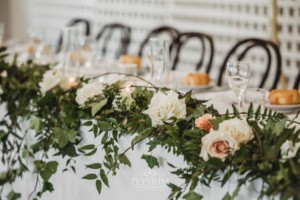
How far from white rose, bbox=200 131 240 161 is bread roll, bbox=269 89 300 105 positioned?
0.71m

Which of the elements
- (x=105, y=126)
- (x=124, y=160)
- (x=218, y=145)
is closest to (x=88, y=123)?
(x=105, y=126)

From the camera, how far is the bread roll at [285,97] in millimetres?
2234

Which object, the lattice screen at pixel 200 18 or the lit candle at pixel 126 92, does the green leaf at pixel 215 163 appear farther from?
the lattice screen at pixel 200 18

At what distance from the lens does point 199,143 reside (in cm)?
166

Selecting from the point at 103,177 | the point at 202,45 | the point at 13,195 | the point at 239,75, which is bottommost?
the point at 13,195

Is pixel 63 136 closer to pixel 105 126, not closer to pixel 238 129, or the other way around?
pixel 105 126

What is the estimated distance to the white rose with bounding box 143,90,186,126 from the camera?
1791 mm

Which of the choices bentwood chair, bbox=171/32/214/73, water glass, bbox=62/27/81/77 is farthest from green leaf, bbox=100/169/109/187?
bentwood chair, bbox=171/32/214/73

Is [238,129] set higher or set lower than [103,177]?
higher

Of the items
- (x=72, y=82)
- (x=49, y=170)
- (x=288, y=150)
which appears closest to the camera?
(x=288, y=150)

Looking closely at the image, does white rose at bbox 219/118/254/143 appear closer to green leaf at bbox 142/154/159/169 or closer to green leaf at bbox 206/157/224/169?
green leaf at bbox 206/157/224/169

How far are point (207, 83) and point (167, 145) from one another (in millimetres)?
1074

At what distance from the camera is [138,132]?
188cm

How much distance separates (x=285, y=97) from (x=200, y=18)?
3067 millimetres
